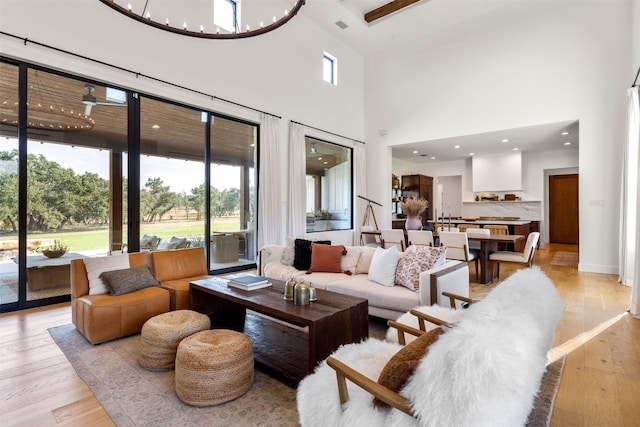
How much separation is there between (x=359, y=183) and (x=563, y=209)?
616cm

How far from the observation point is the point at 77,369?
2.31 m

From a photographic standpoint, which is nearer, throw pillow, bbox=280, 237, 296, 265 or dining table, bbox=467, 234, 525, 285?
throw pillow, bbox=280, 237, 296, 265

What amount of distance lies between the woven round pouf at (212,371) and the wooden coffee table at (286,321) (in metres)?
0.31

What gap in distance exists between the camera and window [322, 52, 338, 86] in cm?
764

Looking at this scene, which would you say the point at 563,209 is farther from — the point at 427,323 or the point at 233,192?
the point at 427,323

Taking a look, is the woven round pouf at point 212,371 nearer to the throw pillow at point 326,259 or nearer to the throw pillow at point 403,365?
the throw pillow at point 403,365

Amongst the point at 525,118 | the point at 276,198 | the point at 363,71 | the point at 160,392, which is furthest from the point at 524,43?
the point at 160,392

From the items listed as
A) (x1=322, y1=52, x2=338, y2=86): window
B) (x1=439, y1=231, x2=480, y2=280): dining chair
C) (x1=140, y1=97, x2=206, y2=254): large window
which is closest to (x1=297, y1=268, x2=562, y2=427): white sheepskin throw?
(x1=439, y1=231, x2=480, y2=280): dining chair

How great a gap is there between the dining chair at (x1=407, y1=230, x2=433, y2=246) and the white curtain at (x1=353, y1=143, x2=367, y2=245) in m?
3.16

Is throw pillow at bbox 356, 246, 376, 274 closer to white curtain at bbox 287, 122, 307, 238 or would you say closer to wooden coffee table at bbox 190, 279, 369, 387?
wooden coffee table at bbox 190, 279, 369, 387

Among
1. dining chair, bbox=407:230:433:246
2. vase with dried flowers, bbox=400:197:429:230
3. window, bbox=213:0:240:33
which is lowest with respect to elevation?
Answer: dining chair, bbox=407:230:433:246

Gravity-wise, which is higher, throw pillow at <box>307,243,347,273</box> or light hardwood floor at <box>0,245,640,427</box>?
throw pillow at <box>307,243,347,273</box>

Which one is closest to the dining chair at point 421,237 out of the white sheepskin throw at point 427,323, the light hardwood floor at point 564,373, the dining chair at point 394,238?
the dining chair at point 394,238

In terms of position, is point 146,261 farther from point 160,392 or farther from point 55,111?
point 55,111
